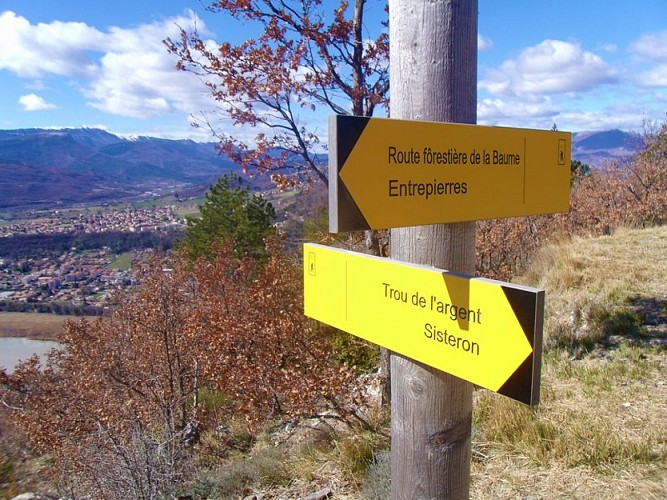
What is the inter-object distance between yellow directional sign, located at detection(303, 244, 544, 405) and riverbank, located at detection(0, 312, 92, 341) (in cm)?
4733

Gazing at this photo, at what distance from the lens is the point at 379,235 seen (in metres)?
5.57

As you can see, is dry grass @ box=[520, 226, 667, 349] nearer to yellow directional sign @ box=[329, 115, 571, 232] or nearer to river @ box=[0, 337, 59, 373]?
yellow directional sign @ box=[329, 115, 571, 232]

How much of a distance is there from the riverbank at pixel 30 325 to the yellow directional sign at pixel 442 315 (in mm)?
47328

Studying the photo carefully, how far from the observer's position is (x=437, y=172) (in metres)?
1.31

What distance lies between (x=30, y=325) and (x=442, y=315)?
5505 centimetres

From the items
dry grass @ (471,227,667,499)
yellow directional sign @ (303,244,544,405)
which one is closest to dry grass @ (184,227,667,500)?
dry grass @ (471,227,667,499)

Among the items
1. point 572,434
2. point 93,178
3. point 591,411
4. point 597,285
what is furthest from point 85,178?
point 572,434

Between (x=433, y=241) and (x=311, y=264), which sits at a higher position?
(x=433, y=241)

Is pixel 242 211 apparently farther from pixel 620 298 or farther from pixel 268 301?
pixel 620 298

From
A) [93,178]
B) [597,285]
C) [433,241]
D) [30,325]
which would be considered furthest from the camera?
[93,178]

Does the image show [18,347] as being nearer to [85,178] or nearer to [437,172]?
[437,172]

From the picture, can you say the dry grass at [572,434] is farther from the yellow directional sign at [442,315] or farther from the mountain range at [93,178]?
the mountain range at [93,178]

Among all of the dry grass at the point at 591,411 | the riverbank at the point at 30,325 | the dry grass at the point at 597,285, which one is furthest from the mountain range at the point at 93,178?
the dry grass at the point at 591,411

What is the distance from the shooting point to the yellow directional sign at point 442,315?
116 centimetres
